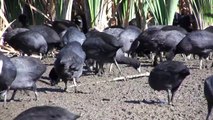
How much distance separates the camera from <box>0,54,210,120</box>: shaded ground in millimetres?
8898

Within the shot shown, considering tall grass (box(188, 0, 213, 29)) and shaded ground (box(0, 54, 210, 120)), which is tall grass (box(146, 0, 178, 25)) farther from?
shaded ground (box(0, 54, 210, 120))

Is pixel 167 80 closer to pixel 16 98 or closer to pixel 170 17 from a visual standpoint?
pixel 16 98

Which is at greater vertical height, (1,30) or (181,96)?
(1,30)

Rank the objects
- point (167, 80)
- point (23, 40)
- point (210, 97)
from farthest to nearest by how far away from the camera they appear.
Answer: point (23, 40) → point (167, 80) → point (210, 97)

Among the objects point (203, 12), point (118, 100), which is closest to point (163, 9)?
point (203, 12)

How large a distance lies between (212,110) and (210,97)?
12.0 inches

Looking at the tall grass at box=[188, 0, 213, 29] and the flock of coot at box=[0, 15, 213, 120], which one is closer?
the flock of coot at box=[0, 15, 213, 120]

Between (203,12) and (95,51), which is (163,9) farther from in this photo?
(95,51)

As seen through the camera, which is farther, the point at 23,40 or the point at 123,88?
the point at 23,40

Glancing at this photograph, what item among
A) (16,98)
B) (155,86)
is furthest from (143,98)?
(16,98)

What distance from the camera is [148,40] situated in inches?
511

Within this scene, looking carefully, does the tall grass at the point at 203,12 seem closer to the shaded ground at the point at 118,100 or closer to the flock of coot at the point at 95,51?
the flock of coot at the point at 95,51

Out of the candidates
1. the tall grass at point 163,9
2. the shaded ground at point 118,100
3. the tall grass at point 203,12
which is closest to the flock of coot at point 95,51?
the shaded ground at point 118,100

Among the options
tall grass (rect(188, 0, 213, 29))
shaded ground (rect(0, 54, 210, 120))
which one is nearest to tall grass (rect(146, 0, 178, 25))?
tall grass (rect(188, 0, 213, 29))
